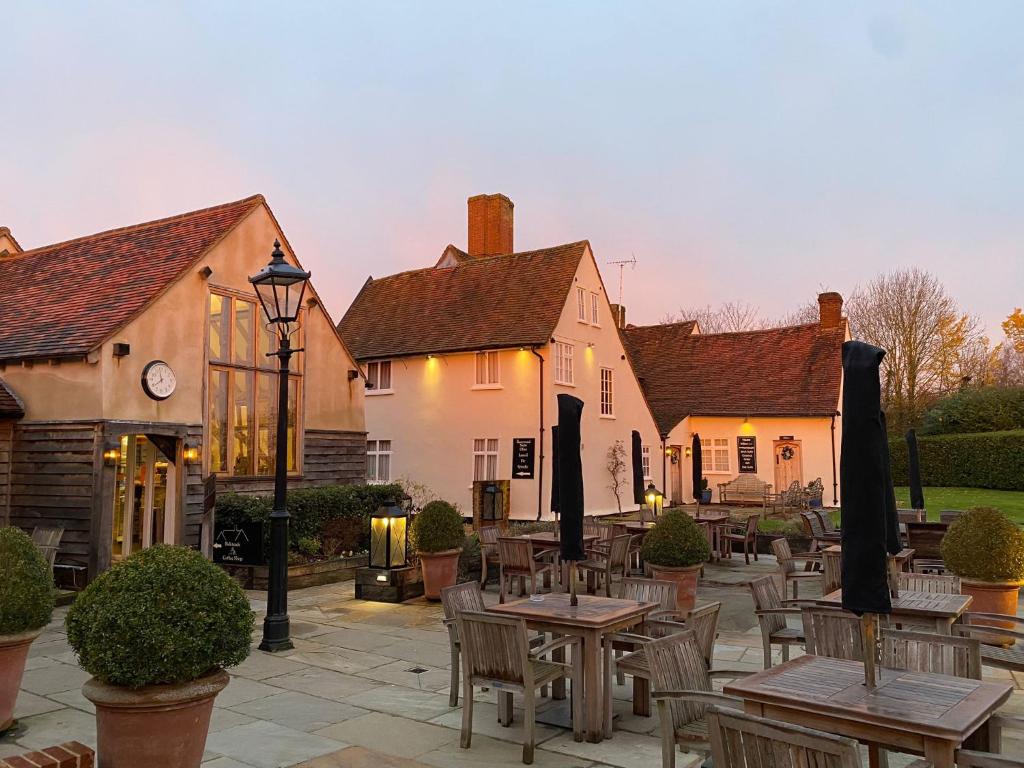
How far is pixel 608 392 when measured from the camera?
2653 centimetres

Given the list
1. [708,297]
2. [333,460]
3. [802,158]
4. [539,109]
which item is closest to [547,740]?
[333,460]

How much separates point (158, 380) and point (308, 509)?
3.44 meters

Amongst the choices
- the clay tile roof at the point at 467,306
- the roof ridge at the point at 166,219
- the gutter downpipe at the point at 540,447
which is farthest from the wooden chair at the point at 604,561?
the clay tile roof at the point at 467,306

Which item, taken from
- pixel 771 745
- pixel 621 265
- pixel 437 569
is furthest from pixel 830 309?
pixel 771 745

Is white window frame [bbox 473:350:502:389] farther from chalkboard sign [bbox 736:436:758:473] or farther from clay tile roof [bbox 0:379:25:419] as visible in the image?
clay tile roof [bbox 0:379:25:419]

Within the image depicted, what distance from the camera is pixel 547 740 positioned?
222 inches

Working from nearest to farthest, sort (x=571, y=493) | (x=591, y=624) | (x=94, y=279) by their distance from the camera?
(x=591, y=624)
(x=571, y=493)
(x=94, y=279)

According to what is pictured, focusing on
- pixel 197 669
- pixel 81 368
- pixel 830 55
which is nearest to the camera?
pixel 197 669

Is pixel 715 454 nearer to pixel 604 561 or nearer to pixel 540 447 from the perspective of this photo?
pixel 540 447

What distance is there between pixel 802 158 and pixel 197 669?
71.1ft

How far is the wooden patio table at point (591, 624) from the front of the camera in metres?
5.64

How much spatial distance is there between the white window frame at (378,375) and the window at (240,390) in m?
10.6

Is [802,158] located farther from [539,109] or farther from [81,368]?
[81,368]

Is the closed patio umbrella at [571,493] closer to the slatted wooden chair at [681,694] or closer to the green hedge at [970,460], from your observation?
the slatted wooden chair at [681,694]
